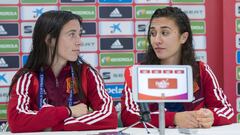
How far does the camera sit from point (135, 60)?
2.68 meters

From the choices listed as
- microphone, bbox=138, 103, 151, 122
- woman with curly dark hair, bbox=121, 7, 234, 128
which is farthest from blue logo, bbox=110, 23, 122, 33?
microphone, bbox=138, 103, 151, 122

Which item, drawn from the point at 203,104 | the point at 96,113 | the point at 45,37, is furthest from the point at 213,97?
the point at 45,37

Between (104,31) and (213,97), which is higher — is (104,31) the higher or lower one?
the higher one

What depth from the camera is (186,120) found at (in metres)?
1.58

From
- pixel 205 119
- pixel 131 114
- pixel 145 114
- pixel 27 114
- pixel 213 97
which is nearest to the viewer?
pixel 145 114

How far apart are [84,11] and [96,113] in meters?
1.08

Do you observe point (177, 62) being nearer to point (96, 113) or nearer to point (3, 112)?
point (96, 113)

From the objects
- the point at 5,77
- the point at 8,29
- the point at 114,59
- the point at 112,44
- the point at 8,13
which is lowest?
the point at 5,77

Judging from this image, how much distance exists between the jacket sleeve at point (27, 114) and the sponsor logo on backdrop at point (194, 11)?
1310 mm

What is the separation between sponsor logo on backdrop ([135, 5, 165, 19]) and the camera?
263 centimetres

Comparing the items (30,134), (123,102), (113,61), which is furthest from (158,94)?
(113,61)

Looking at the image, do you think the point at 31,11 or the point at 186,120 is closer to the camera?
the point at 186,120

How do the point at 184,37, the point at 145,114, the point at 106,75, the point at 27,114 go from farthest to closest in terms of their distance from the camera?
the point at 106,75, the point at 184,37, the point at 27,114, the point at 145,114

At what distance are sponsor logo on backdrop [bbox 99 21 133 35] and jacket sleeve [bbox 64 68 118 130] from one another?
2.27 feet
